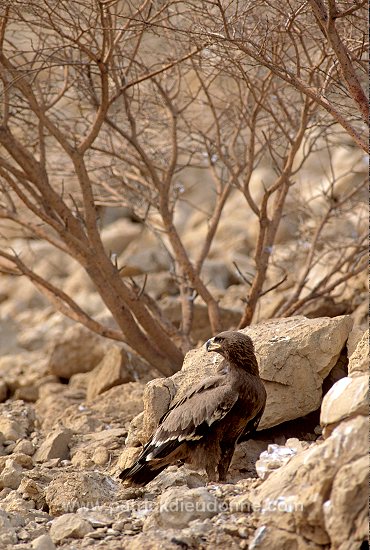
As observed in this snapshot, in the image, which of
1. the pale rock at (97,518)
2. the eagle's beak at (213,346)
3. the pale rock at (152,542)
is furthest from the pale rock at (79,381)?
the pale rock at (152,542)

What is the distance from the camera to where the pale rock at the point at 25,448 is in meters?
6.89

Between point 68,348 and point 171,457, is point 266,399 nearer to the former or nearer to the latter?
point 171,457

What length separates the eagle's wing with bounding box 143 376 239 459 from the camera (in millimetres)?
5680

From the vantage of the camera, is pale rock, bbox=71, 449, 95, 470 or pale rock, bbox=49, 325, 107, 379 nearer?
pale rock, bbox=71, 449, 95, 470

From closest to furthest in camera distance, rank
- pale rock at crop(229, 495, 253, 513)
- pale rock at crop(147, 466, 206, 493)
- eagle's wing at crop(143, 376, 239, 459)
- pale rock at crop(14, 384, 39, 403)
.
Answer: pale rock at crop(229, 495, 253, 513)
pale rock at crop(147, 466, 206, 493)
eagle's wing at crop(143, 376, 239, 459)
pale rock at crop(14, 384, 39, 403)

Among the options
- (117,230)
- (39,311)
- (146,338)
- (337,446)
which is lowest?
(337,446)

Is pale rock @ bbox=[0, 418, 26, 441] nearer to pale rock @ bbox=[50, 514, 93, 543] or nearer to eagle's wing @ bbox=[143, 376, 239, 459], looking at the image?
eagle's wing @ bbox=[143, 376, 239, 459]

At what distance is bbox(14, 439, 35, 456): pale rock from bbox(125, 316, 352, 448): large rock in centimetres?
87

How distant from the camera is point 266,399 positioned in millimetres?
6250

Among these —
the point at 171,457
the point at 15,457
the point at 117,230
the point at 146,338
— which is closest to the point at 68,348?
the point at 146,338

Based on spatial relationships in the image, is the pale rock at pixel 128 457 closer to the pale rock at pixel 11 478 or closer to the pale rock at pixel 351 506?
the pale rock at pixel 11 478

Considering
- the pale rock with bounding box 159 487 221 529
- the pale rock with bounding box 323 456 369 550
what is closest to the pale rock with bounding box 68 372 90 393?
the pale rock with bounding box 159 487 221 529

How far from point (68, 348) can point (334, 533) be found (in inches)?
292

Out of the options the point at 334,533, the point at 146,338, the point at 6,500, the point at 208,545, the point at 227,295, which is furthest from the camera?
the point at 227,295
